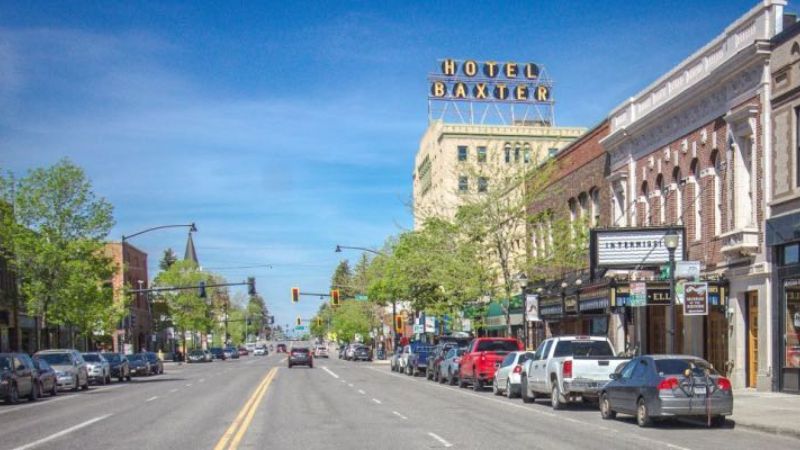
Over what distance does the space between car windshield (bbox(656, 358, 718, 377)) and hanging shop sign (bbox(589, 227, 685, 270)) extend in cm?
1419

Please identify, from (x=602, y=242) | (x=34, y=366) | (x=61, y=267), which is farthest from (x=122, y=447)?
(x=61, y=267)

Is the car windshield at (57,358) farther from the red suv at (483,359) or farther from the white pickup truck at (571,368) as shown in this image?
the white pickup truck at (571,368)

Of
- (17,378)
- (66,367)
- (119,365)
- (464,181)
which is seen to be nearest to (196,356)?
(119,365)

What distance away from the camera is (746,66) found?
2811cm

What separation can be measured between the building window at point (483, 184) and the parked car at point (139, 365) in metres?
23.3

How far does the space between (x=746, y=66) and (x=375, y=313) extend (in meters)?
87.0

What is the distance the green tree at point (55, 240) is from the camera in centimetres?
4750

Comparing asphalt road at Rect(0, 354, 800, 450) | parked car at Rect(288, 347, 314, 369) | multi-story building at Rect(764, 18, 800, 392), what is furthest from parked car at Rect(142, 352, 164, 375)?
multi-story building at Rect(764, 18, 800, 392)

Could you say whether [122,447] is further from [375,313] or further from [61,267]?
[375,313]

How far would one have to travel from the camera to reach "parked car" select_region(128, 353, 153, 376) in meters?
57.1

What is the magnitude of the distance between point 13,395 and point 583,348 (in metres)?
18.0

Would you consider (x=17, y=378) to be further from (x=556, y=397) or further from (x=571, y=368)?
(x=571, y=368)

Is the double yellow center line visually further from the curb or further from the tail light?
the curb

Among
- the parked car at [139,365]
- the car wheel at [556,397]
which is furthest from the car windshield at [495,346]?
the parked car at [139,365]
